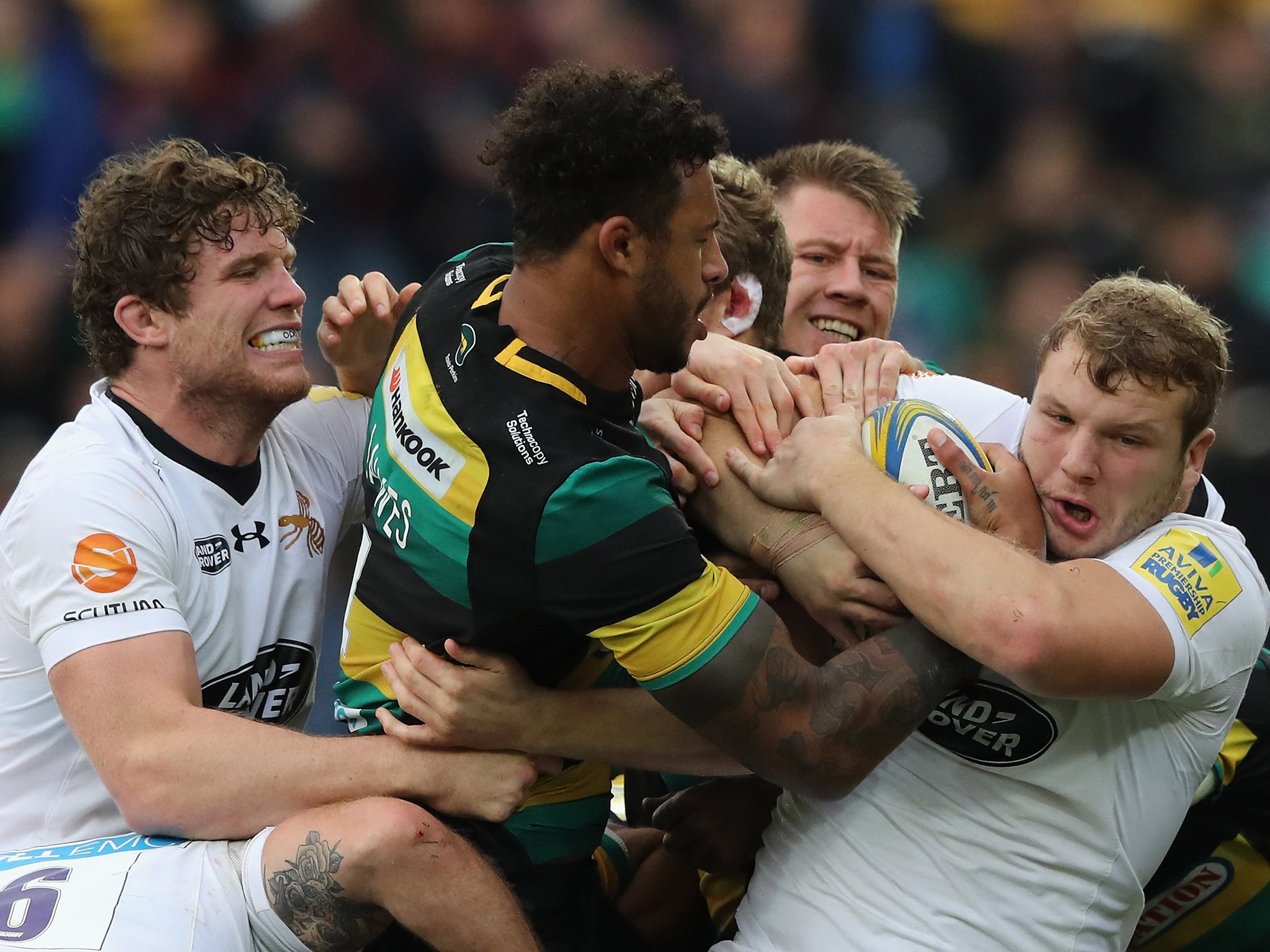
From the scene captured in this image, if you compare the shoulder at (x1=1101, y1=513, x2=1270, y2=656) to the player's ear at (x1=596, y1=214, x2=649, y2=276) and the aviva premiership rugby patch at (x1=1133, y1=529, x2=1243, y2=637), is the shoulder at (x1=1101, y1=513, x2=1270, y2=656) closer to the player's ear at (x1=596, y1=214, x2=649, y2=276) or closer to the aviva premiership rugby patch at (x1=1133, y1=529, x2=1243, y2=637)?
the aviva premiership rugby patch at (x1=1133, y1=529, x2=1243, y2=637)

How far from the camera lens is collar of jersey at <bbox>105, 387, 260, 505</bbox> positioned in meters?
3.10

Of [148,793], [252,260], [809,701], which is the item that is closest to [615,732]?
[809,701]

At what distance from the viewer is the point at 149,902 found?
8.50ft

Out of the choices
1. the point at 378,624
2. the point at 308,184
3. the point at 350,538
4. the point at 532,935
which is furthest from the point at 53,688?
the point at 308,184

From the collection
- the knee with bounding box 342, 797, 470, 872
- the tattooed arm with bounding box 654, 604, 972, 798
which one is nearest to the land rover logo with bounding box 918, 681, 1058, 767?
the tattooed arm with bounding box 654, 604, 972, 798

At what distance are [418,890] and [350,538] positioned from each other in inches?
73.5

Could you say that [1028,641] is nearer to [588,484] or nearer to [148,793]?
[588,484]

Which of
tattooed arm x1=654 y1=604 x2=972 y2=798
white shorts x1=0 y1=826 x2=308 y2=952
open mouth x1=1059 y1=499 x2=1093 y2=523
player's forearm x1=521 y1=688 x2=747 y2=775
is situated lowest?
white shorts x1=0 y1=826 x2=308 y2=952

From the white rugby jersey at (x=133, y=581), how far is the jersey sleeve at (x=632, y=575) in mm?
1046

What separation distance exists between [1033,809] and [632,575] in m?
1.01

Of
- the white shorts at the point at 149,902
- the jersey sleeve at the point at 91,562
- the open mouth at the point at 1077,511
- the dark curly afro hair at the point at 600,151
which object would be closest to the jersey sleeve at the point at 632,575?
the dark curly afro hair at the point at 600,151

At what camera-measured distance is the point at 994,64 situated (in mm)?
7289

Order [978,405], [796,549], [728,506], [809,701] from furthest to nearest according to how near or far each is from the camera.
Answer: [978,405], [728,506], [796,549], [809,701]

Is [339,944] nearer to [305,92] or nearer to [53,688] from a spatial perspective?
[53,688]
